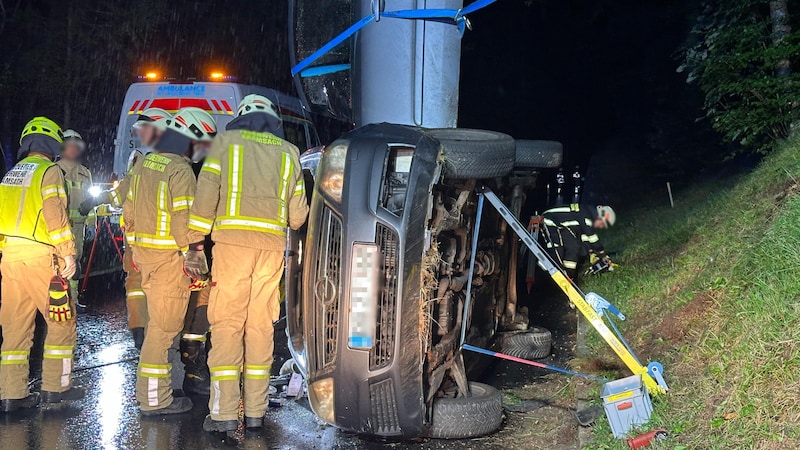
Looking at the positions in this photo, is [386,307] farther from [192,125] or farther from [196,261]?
[192,125]

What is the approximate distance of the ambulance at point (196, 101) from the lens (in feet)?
34.3

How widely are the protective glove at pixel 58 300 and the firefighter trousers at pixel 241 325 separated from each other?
1135mm

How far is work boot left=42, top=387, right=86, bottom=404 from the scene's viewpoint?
550 cm

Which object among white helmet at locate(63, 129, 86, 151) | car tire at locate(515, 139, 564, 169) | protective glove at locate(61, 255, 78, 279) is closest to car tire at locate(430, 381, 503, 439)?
car tire at locate(515, 139, 564, 169)

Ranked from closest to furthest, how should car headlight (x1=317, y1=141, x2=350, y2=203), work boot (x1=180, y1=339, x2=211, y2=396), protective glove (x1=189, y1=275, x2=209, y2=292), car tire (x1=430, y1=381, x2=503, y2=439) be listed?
car headlight (x1=317, y1=141, x2=350, y2=203) < car tire (x1=430, y1=381, x2=503, y2=439) < protective glove (x1=189, y1=275, x2=209, y2=292) < work boot (x1=180, y1=339, x2=211, y2=396)

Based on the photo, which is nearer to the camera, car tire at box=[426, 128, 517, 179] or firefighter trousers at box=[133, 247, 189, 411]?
car tire at box=[426, 128, 517, 179]

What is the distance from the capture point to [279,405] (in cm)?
552

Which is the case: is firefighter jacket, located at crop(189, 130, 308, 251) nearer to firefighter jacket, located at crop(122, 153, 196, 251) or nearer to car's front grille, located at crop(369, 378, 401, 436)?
firefighter jacket, located at crop(122, 153, 196, 251)

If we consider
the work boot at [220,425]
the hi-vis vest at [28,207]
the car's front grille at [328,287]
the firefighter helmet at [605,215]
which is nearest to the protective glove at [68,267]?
the hi-vis vest at [28,207]

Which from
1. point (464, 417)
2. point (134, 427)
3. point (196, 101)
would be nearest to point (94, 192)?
point (134, 427)

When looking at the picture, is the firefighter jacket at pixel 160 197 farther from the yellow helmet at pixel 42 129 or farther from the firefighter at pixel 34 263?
the yellow helmet at pixel 42 129

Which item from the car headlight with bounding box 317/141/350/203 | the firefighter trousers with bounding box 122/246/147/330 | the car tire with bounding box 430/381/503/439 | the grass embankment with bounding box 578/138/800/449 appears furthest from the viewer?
the firefighter trousers with bounding box 122/246/147/330

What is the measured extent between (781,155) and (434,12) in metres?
3.97

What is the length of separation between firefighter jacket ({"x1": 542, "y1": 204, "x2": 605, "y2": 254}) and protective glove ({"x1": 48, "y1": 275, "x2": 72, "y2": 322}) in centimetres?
472
